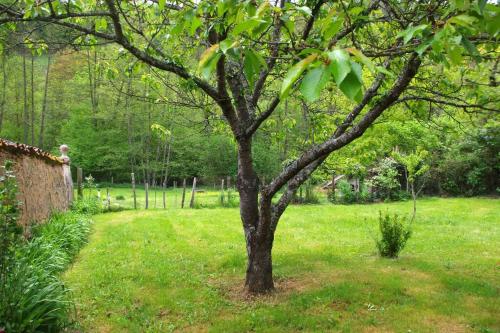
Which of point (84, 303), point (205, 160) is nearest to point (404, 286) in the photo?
point (84, 303)

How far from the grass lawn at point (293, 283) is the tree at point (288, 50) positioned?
74 cm

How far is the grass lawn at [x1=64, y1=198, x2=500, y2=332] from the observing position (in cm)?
449

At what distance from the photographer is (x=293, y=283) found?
228 inches

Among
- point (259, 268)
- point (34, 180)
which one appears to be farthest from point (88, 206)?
point (259, 268)

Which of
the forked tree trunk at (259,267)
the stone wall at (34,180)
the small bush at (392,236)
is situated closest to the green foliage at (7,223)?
the stone wall at (34,180)

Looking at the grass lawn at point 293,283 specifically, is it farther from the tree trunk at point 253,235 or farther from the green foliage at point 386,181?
the green foliage at point 386,181

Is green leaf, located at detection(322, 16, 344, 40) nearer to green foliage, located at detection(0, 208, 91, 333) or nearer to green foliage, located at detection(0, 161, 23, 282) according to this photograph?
green foliage, located at detection(0, 161, 23, 282)

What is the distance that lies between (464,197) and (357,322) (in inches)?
676

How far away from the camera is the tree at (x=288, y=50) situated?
55.6 inches

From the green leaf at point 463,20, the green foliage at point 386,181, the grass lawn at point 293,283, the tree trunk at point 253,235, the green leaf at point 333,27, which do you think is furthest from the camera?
the green foliage at point 386,181

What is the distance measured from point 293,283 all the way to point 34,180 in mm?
5766

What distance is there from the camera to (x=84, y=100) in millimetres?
31266

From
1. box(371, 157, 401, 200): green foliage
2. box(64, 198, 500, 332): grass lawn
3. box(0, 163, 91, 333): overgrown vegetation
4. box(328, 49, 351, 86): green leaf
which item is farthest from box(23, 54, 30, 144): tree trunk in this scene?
box(328, 49, 351, 86): green leaf

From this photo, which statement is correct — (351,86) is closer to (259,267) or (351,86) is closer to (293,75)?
(293,75)
